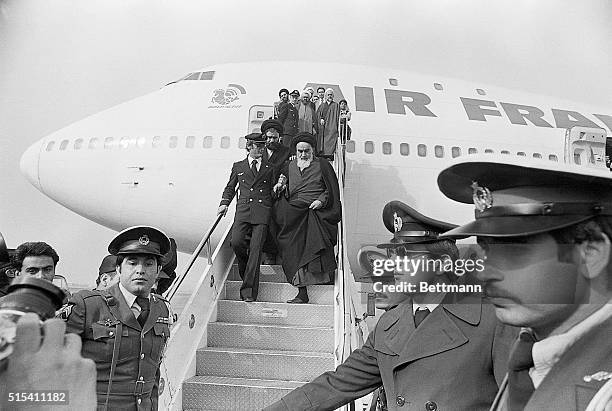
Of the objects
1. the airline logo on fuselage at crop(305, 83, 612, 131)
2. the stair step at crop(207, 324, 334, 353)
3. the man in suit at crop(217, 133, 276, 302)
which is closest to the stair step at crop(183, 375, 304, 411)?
the stair step at crop(207, 324, 334, 353)

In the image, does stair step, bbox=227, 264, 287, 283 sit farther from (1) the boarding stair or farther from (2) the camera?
(2) the camera

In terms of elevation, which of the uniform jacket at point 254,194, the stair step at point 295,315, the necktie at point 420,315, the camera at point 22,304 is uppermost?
the uniform jacket at point 254,194

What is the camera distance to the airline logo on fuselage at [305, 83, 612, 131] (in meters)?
7.05

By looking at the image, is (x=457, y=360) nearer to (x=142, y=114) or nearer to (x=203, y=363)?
(x=203, y=363)

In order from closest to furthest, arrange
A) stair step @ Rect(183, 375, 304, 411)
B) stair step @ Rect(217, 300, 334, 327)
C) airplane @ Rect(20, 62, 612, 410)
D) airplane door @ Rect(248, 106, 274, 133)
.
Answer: stair step @ Rect(183, 375, 304, 411)
stair step @ Rect(217, 300, 334, 327)
airplane door @ Rect(248, 106, 274, 133)
airplane @ Rect(20, 62, 612, 410)

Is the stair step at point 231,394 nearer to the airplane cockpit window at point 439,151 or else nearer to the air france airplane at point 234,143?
the air france airplane at point 234,143

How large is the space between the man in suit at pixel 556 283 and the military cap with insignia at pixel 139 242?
4.50ft

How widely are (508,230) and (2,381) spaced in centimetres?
71

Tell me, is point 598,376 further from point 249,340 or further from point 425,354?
point 249,340

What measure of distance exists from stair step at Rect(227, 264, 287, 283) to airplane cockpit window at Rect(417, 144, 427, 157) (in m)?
2.78

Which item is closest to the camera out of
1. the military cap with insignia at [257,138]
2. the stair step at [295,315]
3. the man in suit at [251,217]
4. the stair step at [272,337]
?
the stair step at [272,337]

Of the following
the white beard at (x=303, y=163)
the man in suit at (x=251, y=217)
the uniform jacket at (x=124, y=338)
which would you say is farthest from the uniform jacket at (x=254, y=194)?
the uniform jacket at (x=124, y=338)

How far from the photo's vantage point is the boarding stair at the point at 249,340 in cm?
308

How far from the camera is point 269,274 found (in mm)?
4641
